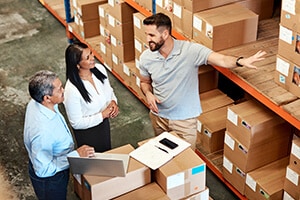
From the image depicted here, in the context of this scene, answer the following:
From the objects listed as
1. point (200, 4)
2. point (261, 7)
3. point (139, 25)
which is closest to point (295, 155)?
point (200, 4)

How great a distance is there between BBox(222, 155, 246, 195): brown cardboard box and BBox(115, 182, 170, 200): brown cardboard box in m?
1.23

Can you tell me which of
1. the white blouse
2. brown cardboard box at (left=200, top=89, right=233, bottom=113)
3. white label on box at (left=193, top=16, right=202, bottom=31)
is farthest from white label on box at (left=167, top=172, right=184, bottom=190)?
brown cardboard box at (left=200, top=89, right=233, bottom=113)

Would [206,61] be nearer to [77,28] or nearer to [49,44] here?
[77,28]

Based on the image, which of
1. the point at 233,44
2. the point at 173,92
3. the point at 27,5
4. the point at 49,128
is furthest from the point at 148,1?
the point at 27,5

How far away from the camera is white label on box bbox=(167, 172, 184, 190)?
11.3ft

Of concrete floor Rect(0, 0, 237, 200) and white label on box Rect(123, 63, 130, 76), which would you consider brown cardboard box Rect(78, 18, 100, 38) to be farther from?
white label on box Rect(123, 63, 130, 76)

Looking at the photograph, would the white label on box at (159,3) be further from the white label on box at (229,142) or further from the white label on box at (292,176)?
the white label on box at (292,176)

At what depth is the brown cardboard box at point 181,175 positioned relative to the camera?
3.44 metres

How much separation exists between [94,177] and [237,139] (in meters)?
1.50

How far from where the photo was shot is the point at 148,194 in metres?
3.50

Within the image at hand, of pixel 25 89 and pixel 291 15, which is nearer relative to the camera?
pixel 291 15

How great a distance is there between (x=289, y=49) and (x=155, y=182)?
4.47 feet

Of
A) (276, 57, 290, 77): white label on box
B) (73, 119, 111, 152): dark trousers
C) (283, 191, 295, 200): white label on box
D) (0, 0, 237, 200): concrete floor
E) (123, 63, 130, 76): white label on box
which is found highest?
(276, 57, 290, 77): white label on box

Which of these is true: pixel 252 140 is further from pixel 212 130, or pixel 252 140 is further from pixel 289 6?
pixel 289 6
